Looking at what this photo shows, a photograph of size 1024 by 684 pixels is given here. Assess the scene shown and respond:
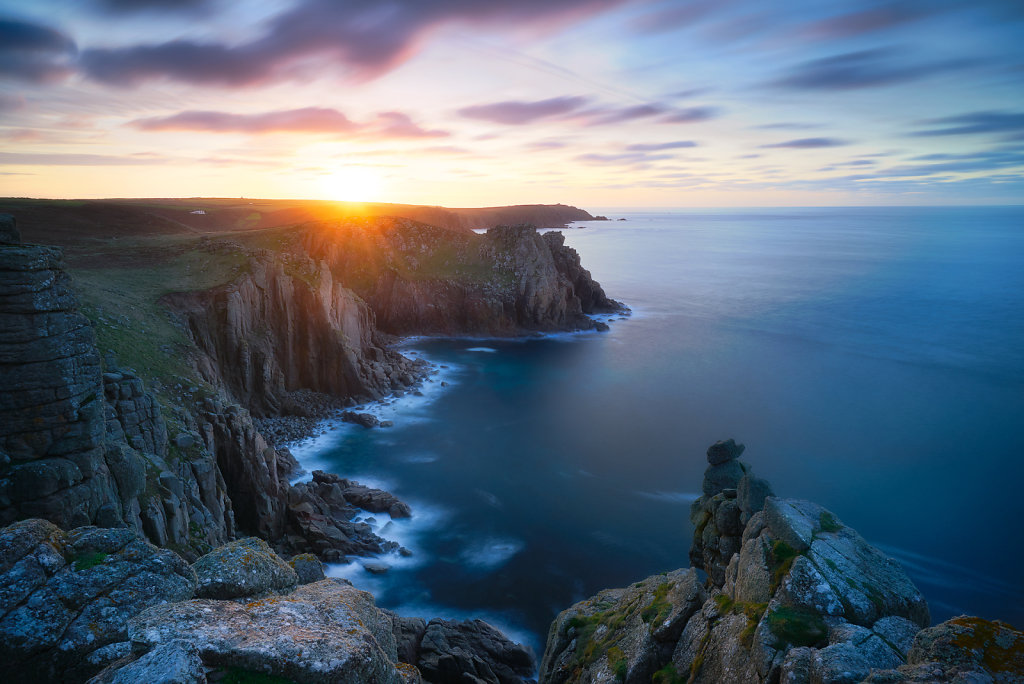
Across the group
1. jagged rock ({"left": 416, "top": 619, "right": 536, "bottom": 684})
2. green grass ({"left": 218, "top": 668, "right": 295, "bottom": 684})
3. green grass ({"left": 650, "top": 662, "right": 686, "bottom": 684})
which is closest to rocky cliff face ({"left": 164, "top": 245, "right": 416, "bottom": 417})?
jagged rock ({"left": 416, "top": 619, "right": 536, "bottom": 684})

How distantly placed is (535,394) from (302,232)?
54.3 meters

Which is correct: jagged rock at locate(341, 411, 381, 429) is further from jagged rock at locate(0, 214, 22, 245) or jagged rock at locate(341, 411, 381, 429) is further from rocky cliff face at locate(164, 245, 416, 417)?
jagged rock at locate(0, 214, 22, 245)

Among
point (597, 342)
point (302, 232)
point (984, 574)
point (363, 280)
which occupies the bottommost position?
point (984, 574)

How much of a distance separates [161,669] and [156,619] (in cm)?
179

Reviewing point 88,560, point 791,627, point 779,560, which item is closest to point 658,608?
point 779,560

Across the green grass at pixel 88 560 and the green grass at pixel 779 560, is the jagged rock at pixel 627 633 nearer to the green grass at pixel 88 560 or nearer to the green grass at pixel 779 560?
the green grass at pixel 779 560

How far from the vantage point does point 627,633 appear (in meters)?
16.7

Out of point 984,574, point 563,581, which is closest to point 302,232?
point 563,581

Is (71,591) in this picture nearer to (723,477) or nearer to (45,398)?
(45,398)

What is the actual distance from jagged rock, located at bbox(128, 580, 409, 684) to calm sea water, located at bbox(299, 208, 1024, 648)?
21.0 metres

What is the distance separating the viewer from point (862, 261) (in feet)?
558

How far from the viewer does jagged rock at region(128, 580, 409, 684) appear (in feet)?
29.0

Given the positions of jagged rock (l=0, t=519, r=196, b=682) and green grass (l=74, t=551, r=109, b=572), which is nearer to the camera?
jagged rock (l=0, t=519, r=196, b=682)

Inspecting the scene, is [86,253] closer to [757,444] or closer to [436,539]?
[436,539]
